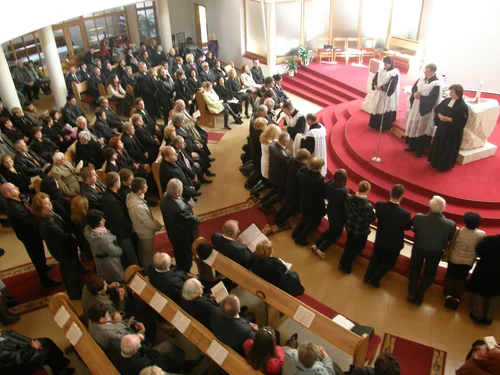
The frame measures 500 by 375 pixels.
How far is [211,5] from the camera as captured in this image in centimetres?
1505

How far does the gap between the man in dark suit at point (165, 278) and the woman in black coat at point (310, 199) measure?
2.13 meters

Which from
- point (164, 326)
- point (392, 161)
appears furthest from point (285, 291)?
point (392, 161)

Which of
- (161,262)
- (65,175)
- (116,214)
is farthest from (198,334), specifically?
(65,175)

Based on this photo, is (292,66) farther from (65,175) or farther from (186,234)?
(186,234)

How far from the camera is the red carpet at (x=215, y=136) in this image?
9.55m

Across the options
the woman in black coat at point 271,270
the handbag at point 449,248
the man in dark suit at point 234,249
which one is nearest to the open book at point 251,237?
the man in dark suit at point 234,249

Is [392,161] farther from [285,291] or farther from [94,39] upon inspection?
[94,39]

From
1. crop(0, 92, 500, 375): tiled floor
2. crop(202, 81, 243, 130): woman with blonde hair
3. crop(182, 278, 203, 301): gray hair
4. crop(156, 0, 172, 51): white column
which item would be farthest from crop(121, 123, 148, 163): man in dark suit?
crop(156, 0, 172, 51): white column

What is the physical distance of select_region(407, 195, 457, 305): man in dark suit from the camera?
459cm

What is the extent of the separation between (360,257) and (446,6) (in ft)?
27.0

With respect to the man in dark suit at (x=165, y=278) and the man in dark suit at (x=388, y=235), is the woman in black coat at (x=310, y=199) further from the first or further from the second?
the man in dark suit at (x=165, y=278)

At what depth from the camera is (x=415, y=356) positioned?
4367mm

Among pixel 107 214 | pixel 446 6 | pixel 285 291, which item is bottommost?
pixel 285 291

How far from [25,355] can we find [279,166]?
393 cm
